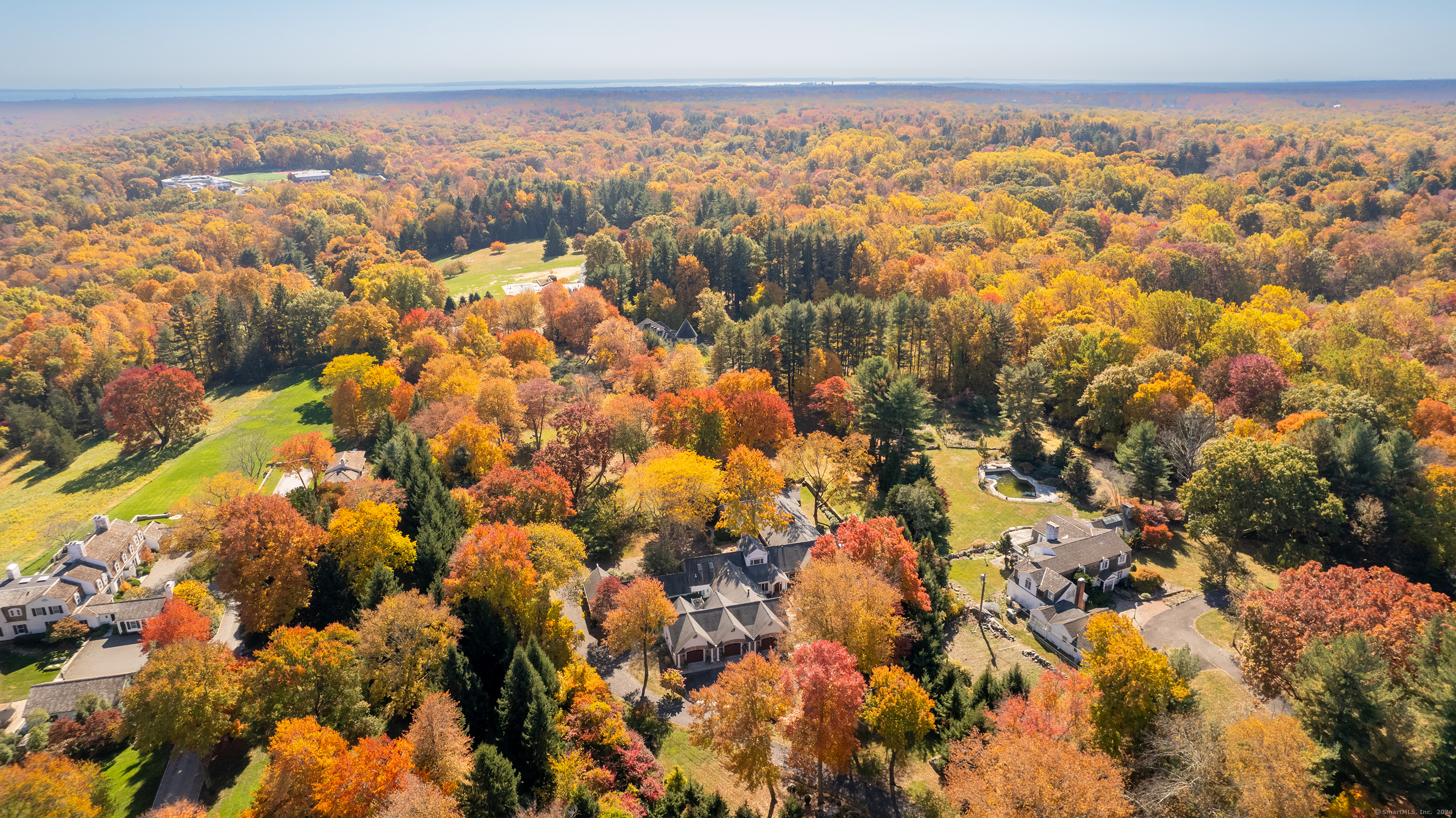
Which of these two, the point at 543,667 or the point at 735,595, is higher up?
the point at 543,667

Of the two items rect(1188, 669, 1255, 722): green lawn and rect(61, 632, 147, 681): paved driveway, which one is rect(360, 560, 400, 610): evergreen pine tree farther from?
rect(1188, 669, 1255, 722): green lawn

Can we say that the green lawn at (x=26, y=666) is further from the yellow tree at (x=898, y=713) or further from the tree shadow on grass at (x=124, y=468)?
the yellow tree at (x=898, y=713)

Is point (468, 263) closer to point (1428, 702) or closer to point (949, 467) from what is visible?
point (949, 467)

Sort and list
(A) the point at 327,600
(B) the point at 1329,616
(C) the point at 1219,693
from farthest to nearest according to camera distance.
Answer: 1. (A) the point at 327,600
2. (C) the point at 1219,693
3. (B) the point at 1329,616

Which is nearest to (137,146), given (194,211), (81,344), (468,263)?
(194,211)

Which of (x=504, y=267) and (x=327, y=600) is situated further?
(x=504, y=267)

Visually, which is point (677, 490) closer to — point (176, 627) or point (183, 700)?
point (183, 700)

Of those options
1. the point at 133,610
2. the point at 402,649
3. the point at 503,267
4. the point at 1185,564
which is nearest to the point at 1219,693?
the point at 1185,564
